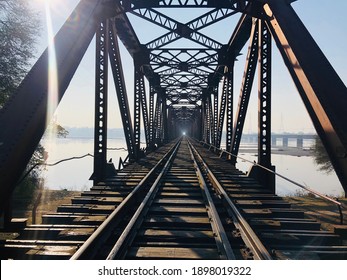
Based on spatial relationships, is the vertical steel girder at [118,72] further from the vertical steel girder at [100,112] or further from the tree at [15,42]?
the tree at [15,42]

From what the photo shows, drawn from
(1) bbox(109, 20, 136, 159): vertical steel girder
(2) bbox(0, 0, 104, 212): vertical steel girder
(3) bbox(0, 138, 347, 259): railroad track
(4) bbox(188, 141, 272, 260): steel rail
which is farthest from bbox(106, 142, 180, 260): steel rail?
(1) bbox(109, 20, 136, 159): vertical steel girder

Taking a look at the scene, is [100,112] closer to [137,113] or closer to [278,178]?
[137,113]

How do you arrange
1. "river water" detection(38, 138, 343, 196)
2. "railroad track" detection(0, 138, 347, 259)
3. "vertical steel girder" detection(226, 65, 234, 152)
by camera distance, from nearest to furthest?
"railroad track" detection(0, 138, 347, 259) < "vertical steel girder" detection(226, 65, 234, 152) < "river water" detection(38, 138, 343, 196)

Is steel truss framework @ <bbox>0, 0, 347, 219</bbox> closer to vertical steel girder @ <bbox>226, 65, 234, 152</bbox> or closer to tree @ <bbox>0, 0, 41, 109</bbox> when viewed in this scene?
vertical steel girder @ <bbox>226, 65, 234, 152</bbox>

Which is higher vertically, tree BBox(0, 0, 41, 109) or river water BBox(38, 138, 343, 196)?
tree BBox(0, 0, 41, 109)

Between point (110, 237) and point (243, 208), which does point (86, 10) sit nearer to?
point (110, 237)

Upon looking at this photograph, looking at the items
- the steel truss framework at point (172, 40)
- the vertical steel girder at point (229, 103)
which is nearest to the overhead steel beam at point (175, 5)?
the steel truss framework at point (172, 40)
